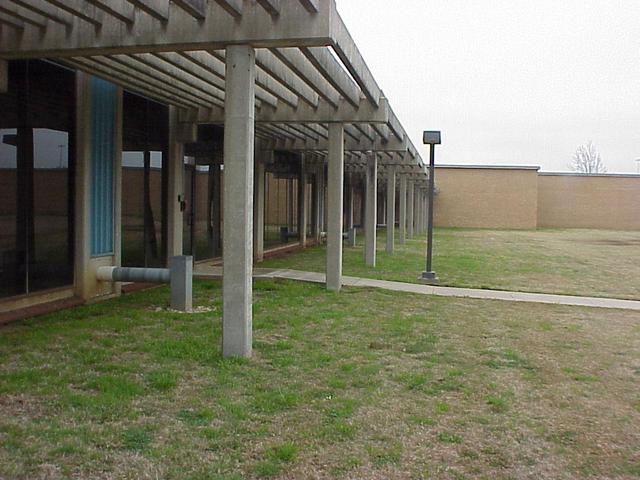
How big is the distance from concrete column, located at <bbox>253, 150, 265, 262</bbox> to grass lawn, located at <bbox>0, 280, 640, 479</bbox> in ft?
33.7

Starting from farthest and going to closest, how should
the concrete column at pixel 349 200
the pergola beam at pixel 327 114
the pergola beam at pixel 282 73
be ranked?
the concrete column at pixel 349 200
the pergola beam at pixel 327 114
the pergola beam at pixel 282 73

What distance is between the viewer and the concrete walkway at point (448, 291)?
45.3 ft

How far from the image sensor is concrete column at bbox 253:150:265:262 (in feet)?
69.3

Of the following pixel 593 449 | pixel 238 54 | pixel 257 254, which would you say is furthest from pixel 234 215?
pixel 257 254

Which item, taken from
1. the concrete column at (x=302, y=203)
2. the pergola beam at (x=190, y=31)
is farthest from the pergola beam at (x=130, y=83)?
the concrete column at (x=302, y=203)

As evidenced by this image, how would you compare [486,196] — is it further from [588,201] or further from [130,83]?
[130,83]

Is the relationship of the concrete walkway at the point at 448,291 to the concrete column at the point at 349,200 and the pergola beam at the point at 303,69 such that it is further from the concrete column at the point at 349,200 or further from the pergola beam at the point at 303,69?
the concrete column at the point at 349,200

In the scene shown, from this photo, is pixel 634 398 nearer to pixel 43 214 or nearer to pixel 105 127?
pixel 43 214

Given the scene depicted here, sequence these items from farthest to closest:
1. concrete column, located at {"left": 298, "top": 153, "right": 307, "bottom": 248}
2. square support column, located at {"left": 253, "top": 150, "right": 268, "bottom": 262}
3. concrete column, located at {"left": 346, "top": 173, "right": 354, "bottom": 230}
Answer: concrete column, located at {"left": 346, "top": 173, "right": 354, "bottom": 230}
concrete column, located at {"left": 298, "top": 153, "right": 307, "bottom": 248}
square support column, located at {"left": 253, "top": 150, "right": 268, "bottom": 262}

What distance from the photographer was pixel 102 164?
12.2 metres

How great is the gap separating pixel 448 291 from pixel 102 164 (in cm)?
724

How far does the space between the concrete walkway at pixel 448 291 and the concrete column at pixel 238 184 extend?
727cm

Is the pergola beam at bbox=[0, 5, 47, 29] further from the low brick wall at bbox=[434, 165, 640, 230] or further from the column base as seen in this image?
the low brick wall at bbox=[434, 165, 640, 230]

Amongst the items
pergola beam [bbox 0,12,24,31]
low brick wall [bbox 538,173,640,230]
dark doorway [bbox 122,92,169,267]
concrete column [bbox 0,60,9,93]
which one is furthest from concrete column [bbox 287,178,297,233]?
low brick wall [bbox 538,173,640,230]
